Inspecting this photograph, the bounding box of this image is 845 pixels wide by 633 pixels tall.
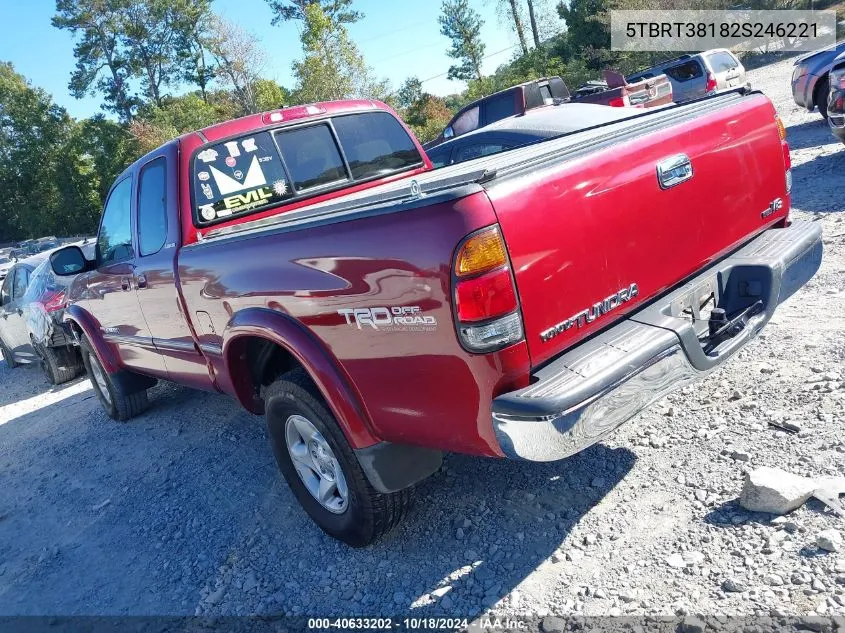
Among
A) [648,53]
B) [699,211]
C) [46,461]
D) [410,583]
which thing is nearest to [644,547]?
[410,583]

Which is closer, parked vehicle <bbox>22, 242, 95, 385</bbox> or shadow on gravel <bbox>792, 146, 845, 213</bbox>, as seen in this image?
shadow on gravel <bbox>792, 146, 845, 213</bbox>

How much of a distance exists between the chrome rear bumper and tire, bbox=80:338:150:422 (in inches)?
177

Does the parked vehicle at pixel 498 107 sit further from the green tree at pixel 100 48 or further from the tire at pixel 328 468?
the green tree at pixel 100 48

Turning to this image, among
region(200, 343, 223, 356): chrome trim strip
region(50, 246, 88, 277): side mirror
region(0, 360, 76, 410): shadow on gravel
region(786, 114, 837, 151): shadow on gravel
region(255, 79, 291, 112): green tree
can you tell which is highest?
region(255, 79, 291, 112): green tree

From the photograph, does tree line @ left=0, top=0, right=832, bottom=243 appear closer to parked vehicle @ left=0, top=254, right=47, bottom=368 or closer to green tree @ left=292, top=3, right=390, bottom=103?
green tree @ left=292, top=3, right=390, bottom=103

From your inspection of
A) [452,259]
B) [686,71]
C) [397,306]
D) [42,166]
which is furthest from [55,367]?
[42,166]

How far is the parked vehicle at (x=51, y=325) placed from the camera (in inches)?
312

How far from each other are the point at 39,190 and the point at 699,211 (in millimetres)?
50992

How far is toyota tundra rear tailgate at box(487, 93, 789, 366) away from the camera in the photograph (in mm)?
2311

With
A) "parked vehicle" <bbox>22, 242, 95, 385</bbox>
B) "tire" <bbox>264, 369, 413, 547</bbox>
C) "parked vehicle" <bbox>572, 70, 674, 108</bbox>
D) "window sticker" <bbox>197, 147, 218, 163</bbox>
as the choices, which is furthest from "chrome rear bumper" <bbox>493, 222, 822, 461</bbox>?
"parked vehicle" <bbox>572, 70, 674, 108</bbox>

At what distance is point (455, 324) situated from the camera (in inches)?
88.7

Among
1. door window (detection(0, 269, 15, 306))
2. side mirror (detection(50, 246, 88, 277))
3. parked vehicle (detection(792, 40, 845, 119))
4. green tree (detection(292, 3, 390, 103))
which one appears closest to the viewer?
side mirror (detection(50, 246, 88, 277))

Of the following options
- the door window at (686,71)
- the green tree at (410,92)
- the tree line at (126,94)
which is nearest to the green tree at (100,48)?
the tree line at (126,94)

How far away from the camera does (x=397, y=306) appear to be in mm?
2422
